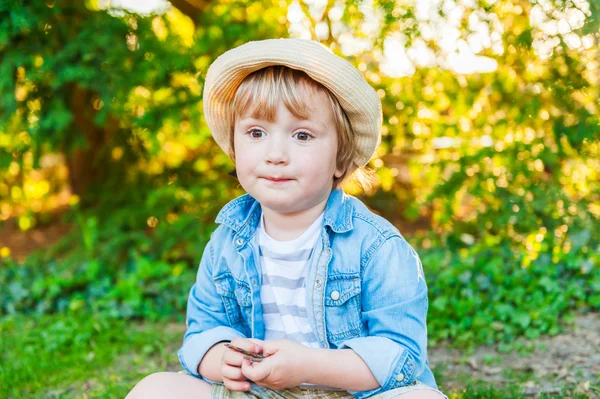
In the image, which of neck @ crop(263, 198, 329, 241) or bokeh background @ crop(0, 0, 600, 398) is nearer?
neck @ crop(263, 198, 329, 241)

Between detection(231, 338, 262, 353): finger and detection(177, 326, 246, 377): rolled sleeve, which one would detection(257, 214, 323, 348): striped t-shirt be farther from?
detection(231, 338, 262, 353): finger

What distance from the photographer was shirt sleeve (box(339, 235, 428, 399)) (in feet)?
6.18

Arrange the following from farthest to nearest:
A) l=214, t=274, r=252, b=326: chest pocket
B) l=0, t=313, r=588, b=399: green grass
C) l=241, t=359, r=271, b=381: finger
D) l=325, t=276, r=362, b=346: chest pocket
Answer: l=0, t=313, r=588, b=399: green grass < l=214, t=274, r=252, b=326: chest pocket < l=325, t=276, r=362, b=346: chest pocket < l=241, t=359, r=271, b=381: finger

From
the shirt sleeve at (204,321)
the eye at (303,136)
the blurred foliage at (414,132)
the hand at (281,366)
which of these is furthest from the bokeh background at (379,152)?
the eye at (303,136)

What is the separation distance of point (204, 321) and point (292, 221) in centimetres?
43

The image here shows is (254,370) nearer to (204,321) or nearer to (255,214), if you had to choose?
(204,321)

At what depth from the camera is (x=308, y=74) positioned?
1.93 m

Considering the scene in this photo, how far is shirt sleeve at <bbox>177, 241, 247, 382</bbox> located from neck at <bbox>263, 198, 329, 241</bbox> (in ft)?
0.82

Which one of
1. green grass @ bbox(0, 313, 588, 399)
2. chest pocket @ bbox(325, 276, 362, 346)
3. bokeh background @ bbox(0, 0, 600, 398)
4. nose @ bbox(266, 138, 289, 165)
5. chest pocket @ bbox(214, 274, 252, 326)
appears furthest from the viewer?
bokeh background @ bbox(0, 0, 600, 398)

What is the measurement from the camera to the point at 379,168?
13.8ft

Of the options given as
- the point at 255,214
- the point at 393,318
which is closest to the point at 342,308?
the point at 393,318

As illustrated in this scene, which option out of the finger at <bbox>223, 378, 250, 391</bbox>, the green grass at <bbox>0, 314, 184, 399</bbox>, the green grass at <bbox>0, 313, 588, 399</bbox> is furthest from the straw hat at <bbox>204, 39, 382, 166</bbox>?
the green grass at <bbox>0, 314, 184, 399</bbox>

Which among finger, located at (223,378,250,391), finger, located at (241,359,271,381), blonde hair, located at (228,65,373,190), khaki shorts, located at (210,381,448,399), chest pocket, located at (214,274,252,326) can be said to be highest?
blonde hair, located at (228,65,373,190)

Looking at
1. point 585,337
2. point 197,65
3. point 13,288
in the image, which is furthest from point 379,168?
point 13,288
